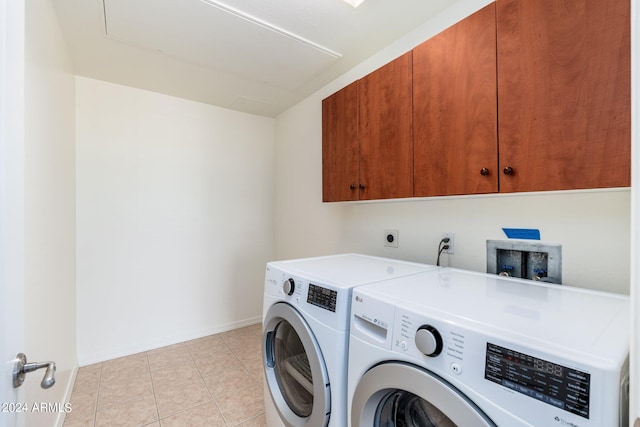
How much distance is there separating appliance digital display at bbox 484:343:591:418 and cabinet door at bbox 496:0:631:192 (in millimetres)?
627

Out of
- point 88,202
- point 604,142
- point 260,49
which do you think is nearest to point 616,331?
point 604,142

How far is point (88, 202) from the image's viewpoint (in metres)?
2.32

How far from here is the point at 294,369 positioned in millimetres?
1390

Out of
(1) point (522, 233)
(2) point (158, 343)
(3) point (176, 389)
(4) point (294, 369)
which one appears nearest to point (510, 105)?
(1) point (522, 233)

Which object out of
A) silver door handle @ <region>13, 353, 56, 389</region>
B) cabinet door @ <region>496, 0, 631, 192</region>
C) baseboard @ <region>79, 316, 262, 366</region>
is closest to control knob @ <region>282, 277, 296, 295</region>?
silver door handle @ <region>13, 353, 56, 389</region>

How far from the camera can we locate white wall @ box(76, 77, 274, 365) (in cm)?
235

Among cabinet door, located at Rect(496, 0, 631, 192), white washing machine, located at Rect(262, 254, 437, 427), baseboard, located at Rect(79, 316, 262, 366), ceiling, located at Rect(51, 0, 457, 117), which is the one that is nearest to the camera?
cabinet door, located at Rect(496, 0, 631, 192)

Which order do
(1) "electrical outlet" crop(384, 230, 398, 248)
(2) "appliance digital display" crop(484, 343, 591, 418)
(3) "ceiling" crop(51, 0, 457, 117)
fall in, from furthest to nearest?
(1) "electrical outlet" crop(384, 230, 398, 248)
(3) "ceiling" crop(51, 0, 457, 117)
(2) "appliance digital display" crop(484, 343, 591, 418)

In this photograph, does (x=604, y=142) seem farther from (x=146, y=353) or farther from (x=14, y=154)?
(x=146, y=353)

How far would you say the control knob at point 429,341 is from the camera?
695mm

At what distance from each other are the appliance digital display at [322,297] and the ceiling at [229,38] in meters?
1.50

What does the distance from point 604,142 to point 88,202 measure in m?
3.16

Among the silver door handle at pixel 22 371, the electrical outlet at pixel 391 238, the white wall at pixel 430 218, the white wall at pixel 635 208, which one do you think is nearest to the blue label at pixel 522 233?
the white wall at pixel 430 218

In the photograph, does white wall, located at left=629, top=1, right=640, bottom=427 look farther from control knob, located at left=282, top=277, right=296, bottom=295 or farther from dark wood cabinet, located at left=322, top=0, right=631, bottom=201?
control knob, located at left=282, top=277, right=296, bottom=295
